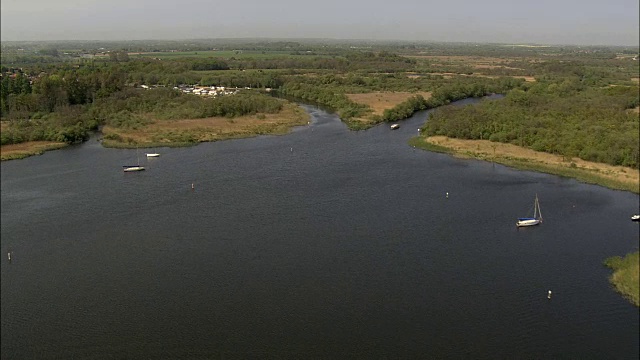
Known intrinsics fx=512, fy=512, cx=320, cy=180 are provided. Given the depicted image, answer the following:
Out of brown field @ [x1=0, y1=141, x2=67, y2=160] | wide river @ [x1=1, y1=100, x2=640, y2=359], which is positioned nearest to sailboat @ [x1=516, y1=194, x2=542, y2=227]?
wide river @ [x1=1, y1=100, x2=640, y2=359]

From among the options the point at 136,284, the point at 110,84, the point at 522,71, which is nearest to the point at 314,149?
the point at 136,284

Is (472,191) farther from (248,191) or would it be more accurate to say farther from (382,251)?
(248,191)

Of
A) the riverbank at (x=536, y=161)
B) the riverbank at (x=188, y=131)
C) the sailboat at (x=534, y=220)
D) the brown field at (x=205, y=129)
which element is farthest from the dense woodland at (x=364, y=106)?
the sailboat at (x=534, y=220)

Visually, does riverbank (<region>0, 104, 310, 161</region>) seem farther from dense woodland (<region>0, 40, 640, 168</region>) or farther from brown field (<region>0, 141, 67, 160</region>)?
dense woodland (<region>0, 40, 640, 168</region>)

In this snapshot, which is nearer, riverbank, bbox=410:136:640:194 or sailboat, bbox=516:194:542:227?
sailboat, bbox=516:194:542:227

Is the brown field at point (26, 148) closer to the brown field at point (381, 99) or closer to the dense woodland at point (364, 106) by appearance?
the dense woodland at point (364, 106)

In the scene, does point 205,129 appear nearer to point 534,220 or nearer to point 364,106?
point 364,106
